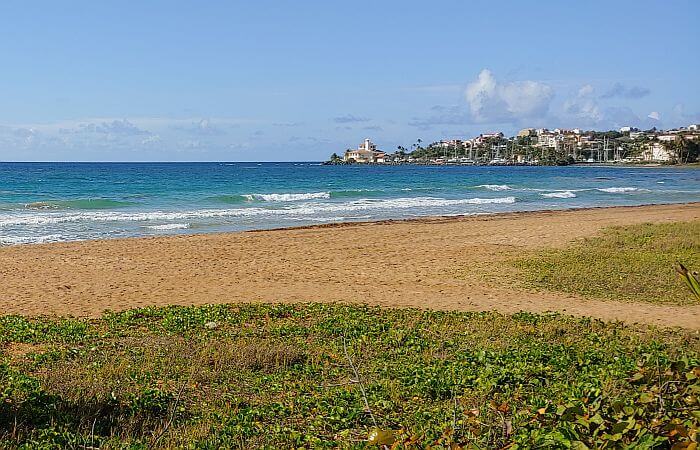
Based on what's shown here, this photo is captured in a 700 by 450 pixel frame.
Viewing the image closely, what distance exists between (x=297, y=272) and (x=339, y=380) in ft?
29.1

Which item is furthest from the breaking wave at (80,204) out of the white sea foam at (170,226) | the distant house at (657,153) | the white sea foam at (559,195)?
the distant house at (657,153)

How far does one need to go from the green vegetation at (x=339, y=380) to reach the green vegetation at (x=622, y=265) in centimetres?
298

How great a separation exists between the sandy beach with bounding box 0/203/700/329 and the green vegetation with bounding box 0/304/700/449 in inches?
60.2

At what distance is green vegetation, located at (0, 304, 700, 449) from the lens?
344 centimetres

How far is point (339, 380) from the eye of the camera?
725 cm

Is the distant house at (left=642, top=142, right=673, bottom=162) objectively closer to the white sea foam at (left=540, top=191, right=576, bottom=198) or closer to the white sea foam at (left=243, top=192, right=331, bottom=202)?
the white sea foam at (left=540, top=191, right=576, bottom=198)

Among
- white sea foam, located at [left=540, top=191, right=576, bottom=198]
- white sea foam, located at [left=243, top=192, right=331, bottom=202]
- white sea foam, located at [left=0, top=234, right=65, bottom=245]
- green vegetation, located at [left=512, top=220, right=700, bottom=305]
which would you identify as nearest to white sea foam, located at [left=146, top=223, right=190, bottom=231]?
white sea foam, located at [left=0, top=234, right=65, bottom=245]

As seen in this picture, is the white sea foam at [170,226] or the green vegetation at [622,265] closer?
the green vegetation at [622,265]

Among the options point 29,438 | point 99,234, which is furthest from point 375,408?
point 99,234

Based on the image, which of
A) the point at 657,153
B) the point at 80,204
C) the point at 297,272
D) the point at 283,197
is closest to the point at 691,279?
the point at 297,272

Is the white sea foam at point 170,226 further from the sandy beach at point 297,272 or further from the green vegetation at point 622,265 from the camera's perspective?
the green vegetation at point 622,265

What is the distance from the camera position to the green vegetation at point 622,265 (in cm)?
1307

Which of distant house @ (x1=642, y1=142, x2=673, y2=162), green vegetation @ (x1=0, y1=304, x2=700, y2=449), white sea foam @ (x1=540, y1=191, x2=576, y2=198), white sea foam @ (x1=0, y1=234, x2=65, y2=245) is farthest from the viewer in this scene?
distant house @ (x1=642, y1=142, x2=673, y2=162)

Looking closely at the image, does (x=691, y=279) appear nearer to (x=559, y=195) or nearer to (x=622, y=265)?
(x=622, y=265)
